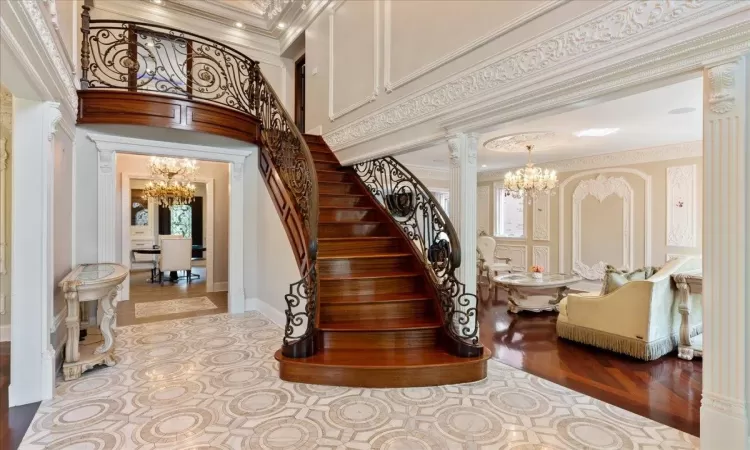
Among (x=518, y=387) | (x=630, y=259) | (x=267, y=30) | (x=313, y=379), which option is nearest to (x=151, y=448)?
(x=313, y=379)

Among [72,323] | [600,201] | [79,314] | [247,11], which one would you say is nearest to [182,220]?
[247,11]

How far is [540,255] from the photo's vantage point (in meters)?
8.18

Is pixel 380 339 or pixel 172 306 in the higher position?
pixel 380 339

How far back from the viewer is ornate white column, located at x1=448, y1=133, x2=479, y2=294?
326cm

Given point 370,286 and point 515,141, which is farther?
point 515,141

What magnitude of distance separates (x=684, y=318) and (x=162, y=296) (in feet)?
25.6

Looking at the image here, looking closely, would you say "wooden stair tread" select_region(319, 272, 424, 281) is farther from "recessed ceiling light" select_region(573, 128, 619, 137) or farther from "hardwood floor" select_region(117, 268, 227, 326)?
"recessed ceiling light" select_region(573, 128, 619, 137)

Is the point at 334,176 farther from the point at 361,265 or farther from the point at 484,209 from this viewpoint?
the point at 484,209

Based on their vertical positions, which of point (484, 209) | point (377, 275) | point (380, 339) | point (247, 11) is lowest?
point (380, 339)

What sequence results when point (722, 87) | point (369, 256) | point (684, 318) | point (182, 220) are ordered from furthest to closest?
point (182, 220) < point (369, 256) < point (684, 318) < point (722, 87)

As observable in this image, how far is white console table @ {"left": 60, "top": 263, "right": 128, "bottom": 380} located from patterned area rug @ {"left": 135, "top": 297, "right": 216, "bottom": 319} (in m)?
1.88

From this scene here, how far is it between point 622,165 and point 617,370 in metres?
4.86

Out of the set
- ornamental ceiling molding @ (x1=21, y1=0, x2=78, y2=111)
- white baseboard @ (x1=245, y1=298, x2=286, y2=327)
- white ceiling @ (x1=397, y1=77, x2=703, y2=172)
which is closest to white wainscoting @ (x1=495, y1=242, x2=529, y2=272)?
white ceiling @ (x1=397, y1=77, x2=703, y2=172)

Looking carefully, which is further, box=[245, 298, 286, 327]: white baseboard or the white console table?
box=[245, 298, 286, 327]: white baseboard
